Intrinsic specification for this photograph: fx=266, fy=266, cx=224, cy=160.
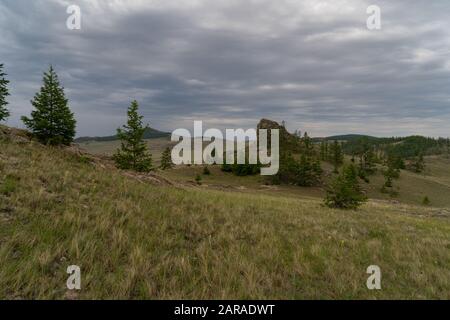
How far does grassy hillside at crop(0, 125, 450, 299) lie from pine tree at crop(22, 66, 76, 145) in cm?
1435

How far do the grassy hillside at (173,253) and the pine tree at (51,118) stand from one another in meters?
14.4

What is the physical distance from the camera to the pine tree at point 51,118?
71.2 ft

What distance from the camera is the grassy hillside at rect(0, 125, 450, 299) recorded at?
4.43 m

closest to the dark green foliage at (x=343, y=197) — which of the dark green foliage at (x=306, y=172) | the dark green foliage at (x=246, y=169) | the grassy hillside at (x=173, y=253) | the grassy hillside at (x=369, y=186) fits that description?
the grassy hillside at (x=173, y=253)

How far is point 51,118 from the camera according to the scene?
2230 centimetres

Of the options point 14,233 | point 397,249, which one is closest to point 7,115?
point 14,233

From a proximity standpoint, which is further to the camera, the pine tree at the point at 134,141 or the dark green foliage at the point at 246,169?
the dark green foliage at the point at 246,169

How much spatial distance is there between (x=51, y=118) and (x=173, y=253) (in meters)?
21.9

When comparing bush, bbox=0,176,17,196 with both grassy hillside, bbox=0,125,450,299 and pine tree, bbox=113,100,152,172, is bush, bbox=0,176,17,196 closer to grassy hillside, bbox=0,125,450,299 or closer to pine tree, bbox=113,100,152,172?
grassy hillside, bbox=0,125,450,299

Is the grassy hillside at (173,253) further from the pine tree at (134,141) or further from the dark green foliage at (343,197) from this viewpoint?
the pine tree at (134,141)

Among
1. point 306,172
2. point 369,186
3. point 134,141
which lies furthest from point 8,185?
point 369,186

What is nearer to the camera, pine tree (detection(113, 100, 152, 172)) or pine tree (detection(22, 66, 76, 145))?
pine tree (detection(22, 66, 76, 145))

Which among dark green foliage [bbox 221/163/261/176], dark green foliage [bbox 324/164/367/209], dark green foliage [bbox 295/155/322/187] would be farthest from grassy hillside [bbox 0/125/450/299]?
dark green foliage [bbox 221/163/261/176]
